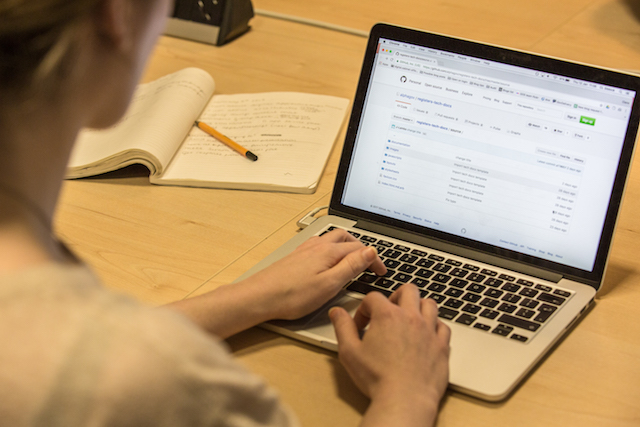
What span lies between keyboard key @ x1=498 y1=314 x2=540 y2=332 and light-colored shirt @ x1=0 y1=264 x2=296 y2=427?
0.42 m

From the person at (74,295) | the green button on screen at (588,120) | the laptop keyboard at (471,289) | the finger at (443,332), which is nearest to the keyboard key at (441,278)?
the laptop keyboard at (471,289)

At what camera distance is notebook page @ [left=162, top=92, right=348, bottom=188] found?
1.04m

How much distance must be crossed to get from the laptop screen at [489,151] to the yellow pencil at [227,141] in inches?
9.8

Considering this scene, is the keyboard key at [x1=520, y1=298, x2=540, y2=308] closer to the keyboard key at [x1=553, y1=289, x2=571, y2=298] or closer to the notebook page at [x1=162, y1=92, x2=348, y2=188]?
the keyboard key at [x1=553, y1=289, x2=571, y2=298]

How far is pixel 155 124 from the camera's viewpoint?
3.58 ft

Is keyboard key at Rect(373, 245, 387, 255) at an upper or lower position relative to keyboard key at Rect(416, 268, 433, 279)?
upper

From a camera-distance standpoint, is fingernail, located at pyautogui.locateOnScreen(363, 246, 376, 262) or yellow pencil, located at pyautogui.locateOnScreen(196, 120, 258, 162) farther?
yellow pencil, located at pyautogui.locateOnScreen(196, 120, 258, 162)

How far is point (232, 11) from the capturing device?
4.92 ft

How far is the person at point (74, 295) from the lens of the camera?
36 centimetres

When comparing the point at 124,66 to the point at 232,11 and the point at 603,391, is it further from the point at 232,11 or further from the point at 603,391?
the point at 232,11

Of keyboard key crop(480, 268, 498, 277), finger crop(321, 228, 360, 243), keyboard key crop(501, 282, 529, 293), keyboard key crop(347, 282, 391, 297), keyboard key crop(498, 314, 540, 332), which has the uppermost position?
finger crop(321, 228, 360, 243)

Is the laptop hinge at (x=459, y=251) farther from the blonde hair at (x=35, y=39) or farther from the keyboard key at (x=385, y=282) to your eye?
the blonde hair at (x=35, y=39)

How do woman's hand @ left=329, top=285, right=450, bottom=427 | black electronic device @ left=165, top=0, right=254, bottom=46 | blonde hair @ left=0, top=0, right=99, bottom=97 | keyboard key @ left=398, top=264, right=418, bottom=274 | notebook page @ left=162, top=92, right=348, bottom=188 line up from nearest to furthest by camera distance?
blonde hair @ left=0, top=0, right=99, bottom=97, woman's hand @ left=329, top=285, right=450, bottom=427, keyboard key @ left=398, top=264, right=418, bottom=274, notebook page @ left=162, top=92, right=348, bottom=188, black electronic device @ left=165, top=0, right=254, bottom=46

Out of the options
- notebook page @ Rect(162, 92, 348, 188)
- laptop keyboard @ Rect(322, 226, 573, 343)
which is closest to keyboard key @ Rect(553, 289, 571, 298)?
laptop keyboard @ Rect(322, 226, 573, 343)
